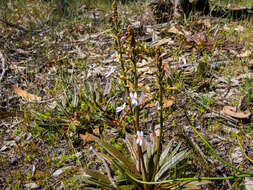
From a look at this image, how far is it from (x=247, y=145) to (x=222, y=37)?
2.37 metres

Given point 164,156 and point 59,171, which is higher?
point 164,156

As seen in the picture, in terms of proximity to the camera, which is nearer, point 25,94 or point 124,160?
point 124,160

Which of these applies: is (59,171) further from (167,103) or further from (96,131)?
(167,103)

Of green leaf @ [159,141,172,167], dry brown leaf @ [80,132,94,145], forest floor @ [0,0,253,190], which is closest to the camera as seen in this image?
green leaf @ [159,141,172,167]

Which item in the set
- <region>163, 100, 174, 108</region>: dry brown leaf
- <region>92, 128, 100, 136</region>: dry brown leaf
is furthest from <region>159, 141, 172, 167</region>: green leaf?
<region>92, 128, 100, 136</region>: dry brown leaf

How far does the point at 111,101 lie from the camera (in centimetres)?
319

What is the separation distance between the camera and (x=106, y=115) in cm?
296

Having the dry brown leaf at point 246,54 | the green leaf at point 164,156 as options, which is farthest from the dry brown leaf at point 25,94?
the dry brown leaf at point 246,54

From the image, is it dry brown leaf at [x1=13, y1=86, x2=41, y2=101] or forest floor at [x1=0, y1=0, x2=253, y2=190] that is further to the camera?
dry brown leaf at [x1=13, y1=86, x2=41, y2=101]

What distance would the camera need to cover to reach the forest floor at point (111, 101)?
239cm

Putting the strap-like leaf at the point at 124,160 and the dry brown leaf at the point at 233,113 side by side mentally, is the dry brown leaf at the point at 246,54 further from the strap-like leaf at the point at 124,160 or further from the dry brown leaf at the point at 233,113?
the strap-like leaf at the point at 124,160

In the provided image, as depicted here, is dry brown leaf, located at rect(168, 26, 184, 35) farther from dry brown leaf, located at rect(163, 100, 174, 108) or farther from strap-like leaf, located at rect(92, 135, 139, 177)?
strap-like leaf, located at rect(92, 135, 139, 177)

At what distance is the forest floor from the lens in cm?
239

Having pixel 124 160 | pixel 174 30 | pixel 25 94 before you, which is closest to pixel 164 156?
pixel 124 160
